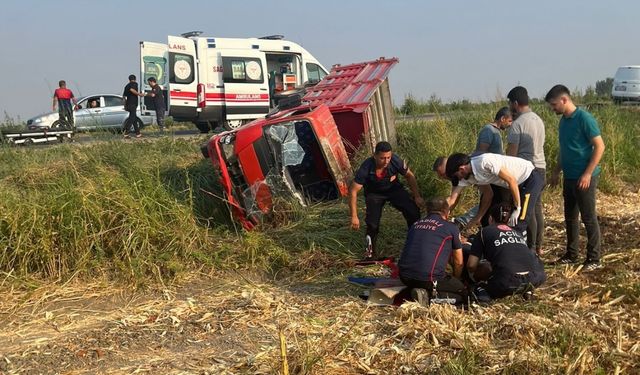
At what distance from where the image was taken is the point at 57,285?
6008mm

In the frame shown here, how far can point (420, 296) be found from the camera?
16.4 ft

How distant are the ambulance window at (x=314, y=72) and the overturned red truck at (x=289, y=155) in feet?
34.1

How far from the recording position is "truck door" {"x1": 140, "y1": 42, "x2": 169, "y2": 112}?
16.0 m

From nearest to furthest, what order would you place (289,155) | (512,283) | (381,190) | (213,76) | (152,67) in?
1. (512,283)
2. (381,190)
3. (289,155)
4. (152,67)
5. (213,76)

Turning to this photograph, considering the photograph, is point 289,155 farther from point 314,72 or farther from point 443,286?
point 314,72

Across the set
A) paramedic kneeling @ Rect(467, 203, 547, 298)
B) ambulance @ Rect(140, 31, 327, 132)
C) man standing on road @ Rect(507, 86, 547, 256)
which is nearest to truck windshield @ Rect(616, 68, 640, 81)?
ambulance @ Rect(140, 31, 327, 132)

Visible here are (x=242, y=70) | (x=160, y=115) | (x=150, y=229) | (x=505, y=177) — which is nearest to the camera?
(x=505, y=177)

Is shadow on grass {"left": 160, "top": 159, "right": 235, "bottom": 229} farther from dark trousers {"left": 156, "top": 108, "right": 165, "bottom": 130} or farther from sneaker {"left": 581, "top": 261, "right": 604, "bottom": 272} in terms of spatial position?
dark trousers {"left": 156, "top": 108, "right": 165, "bottom": 130}

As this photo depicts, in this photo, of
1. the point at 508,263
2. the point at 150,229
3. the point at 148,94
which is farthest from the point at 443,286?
the point at 148,94

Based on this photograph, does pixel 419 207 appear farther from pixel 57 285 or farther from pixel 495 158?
pixel 57 285

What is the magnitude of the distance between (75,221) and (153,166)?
266cm

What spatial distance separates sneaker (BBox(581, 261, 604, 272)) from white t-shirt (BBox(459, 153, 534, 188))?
100 centimetres

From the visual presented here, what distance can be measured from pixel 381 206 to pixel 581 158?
208cm

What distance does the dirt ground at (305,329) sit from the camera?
391 cm
